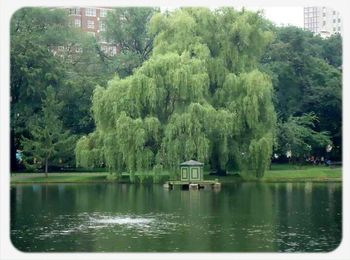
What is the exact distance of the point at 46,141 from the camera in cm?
2827

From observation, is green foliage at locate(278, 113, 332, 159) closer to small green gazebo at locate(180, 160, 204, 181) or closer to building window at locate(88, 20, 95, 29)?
small green gazebo at locate(180, 160, 204, 181)

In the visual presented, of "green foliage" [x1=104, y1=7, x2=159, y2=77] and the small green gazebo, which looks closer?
the small green gazebo

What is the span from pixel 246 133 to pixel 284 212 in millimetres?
9899

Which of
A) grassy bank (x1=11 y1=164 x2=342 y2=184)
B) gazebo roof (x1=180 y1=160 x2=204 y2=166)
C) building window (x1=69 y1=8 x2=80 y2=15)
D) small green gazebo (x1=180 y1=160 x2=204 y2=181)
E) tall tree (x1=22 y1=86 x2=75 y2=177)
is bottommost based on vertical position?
grassy bank (x1=11 y1=164 x2=342 y2=184)

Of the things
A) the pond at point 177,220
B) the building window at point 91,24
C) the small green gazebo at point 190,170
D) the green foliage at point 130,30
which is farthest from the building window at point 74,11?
the pond at point 177,220

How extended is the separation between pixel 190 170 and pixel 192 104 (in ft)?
7.13

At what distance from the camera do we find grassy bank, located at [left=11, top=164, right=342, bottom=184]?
84.2 ft

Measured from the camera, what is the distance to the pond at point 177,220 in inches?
504

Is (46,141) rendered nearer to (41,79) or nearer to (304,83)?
(41,79)

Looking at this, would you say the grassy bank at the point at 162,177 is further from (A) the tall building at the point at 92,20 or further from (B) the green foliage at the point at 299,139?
(A) the tall building at the point at 92,20

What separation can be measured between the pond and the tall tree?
4902 mm

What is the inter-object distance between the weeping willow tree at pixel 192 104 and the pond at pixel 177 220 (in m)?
2.44

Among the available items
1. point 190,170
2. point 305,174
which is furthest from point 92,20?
point 190,170

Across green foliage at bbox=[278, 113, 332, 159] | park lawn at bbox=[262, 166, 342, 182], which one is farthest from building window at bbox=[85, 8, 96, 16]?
park lawn at bbox=[262, 166, 342, 182]
